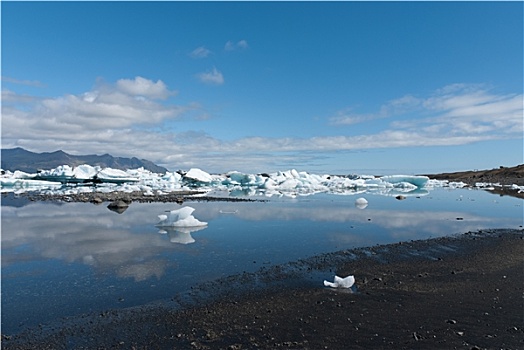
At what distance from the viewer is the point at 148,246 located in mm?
10102

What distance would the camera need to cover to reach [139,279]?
7.16m

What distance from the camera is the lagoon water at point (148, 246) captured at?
625cm

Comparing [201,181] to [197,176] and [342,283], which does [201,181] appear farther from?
[342,283]

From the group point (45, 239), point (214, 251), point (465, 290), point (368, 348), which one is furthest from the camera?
point (45, 239)

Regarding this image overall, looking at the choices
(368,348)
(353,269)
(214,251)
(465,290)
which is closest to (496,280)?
(465,290)

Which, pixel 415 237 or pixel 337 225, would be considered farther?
pixel 337 225

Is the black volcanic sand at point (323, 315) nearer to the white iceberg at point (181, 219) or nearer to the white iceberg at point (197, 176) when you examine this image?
the white iceberg at point (181, 219)

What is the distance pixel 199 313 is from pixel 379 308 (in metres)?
2.91

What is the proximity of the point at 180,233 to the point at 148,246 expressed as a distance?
221 centimetres

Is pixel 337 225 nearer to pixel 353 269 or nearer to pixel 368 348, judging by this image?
pixel 353 269

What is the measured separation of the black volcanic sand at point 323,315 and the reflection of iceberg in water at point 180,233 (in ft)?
13.5

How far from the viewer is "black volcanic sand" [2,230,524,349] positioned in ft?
14.9

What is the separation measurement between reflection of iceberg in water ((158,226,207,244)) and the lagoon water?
6cm

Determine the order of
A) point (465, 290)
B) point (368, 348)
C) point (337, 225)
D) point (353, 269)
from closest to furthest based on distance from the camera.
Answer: point (368, 348), point (465, 290), point (353, 269), point (337, 225)
